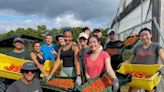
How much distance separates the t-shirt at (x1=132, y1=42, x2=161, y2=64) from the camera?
632 centimetres

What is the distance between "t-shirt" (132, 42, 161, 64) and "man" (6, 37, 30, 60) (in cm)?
220

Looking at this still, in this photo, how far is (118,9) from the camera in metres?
22.2

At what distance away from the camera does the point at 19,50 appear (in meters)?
7.36

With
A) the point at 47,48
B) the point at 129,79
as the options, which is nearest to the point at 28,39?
the point at 47,48

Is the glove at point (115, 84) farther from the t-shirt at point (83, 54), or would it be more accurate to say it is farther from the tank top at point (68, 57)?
the tank top at point (68, 57)

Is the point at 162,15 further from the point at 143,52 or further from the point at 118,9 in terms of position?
the point at 118,9

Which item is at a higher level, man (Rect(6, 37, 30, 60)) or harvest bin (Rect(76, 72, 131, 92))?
man (Rect(6, 37, 30, 60))

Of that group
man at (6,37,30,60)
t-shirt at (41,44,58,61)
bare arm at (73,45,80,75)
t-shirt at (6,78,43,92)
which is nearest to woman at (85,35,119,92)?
bare arm at (73,45,80,75)

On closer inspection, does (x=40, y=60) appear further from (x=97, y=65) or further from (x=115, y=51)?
(x=97, y=65)

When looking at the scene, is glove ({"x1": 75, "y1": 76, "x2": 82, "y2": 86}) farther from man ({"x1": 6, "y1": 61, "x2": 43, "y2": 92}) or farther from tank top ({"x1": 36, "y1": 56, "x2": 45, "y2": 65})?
tank top ({"x1": 36, "y1": 56, "x2": 45, "y2": 65})

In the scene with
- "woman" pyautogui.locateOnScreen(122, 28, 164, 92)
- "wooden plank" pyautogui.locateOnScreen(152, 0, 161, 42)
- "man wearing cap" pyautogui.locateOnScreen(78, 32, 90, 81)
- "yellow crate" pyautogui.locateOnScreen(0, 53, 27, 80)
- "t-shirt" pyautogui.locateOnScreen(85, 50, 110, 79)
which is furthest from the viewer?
"wooden plank" pyautogui.locateOnScreen(152, 0, 161, 42)

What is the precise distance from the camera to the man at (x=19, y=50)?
285 inches

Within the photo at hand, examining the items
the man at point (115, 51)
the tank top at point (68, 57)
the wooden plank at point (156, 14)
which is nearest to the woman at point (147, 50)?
the tank top at point (68, 57)

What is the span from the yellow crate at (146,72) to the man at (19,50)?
1938 mm
